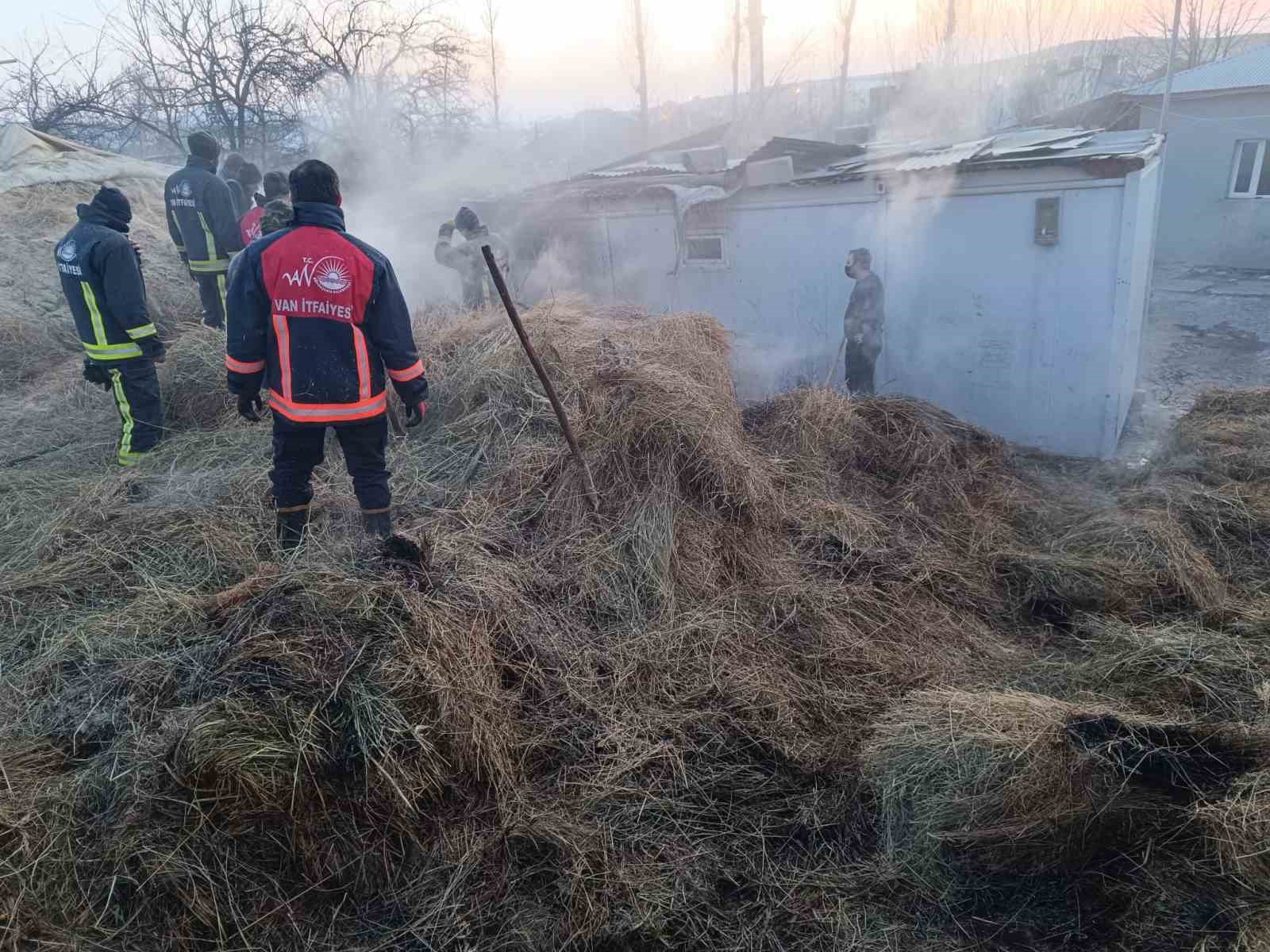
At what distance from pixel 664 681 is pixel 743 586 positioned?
3.00 feet

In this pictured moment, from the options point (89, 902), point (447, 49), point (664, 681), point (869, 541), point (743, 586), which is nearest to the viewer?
point (89, 902)

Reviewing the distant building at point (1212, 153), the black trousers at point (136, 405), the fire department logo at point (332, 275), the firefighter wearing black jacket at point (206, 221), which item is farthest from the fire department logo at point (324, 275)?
the distant building at point (1212, 153)

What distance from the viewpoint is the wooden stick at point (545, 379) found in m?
Result: 3.57

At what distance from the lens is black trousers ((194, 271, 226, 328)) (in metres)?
6.57

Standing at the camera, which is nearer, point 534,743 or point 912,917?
point 912,917

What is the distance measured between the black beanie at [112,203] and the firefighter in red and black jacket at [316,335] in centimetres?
209

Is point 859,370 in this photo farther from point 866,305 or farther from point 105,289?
point 105,289

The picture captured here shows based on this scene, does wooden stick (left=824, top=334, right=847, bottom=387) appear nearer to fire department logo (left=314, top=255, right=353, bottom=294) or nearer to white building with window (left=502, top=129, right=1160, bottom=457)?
white building with window (left=502, top=129, right=1160, bottom=457)

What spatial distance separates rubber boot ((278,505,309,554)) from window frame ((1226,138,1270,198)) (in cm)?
1928

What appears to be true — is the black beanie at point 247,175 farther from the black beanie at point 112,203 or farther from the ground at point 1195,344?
the ground at point 1195,344

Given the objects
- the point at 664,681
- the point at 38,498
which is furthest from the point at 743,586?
the point at 38,498

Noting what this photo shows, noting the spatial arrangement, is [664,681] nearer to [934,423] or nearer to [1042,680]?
[1042,680]

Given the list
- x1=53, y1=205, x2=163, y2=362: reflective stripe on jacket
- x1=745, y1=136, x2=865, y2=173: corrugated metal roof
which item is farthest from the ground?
x1=53, y1=205, x2=163, y2=362: reflective stripe on jacket

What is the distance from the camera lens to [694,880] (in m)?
2.65
